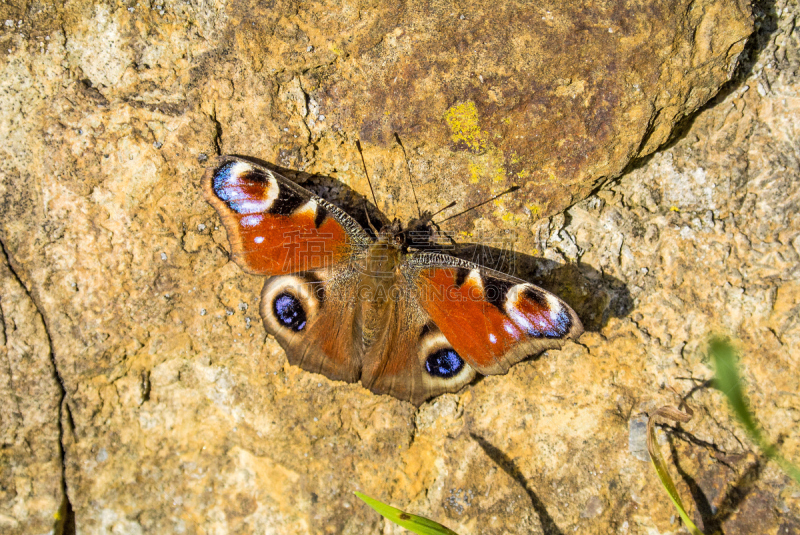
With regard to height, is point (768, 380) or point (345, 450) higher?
point (768, 380)

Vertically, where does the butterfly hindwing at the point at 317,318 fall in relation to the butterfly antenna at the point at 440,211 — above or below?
below

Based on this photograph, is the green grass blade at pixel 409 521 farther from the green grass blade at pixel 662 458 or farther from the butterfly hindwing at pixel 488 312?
the green grass blade at pixel 662 458

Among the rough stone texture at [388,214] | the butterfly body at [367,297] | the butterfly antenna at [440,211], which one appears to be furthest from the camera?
the butterfly antenna at [440,211]

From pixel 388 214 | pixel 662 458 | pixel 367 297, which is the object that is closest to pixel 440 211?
pixel 388 214

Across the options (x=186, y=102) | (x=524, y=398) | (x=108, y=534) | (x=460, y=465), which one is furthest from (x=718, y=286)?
(x=108, y=534)

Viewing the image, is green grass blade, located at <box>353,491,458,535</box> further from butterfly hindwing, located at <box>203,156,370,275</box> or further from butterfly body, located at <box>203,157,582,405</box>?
butterfly hindwing, located at <box>203,156,370,275</box>

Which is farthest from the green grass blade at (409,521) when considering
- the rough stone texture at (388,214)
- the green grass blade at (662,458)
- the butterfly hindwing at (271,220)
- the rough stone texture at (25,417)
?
the rough stone texture at (25,417)

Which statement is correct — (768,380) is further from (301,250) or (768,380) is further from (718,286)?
(301,250)
